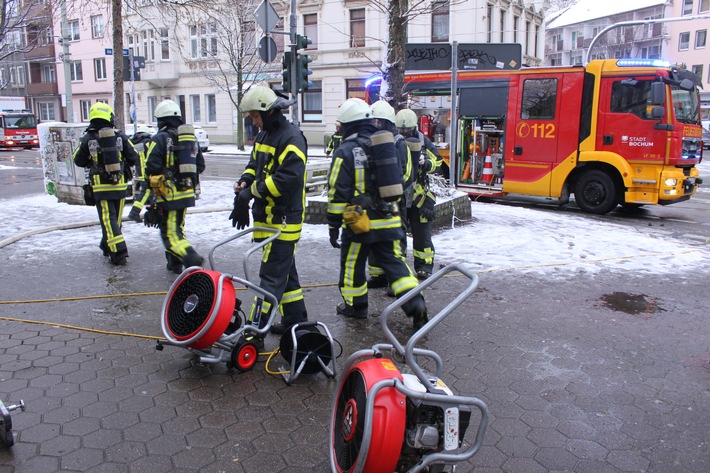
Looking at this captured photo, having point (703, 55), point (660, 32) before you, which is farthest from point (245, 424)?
point (660, 32)

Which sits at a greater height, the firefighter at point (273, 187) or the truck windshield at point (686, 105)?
the truck windshield at point (686, 105)

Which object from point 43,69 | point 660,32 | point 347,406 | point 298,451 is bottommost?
point 298,451

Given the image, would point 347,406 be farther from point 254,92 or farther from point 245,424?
point 254,92

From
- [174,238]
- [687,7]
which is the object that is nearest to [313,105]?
[174,238]

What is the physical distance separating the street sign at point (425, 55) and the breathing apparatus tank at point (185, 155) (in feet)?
16.0

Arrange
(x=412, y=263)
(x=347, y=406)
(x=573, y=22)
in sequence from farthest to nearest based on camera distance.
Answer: (x=573, y=22)
(x=412, y=263)
(x=347, y=406)

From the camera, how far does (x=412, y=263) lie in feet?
24.5

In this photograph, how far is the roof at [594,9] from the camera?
54.5 meters

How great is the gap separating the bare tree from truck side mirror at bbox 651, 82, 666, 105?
16.4 metres

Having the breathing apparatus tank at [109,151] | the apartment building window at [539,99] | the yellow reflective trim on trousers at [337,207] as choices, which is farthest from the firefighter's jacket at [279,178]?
the apartment building window at [539,99]

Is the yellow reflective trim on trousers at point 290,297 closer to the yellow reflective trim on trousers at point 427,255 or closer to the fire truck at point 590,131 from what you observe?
the yellow reflective trim on trousers at point 427,255

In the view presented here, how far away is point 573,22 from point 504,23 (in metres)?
28.3

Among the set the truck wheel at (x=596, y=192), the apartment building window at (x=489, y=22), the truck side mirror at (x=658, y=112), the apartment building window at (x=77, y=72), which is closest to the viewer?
the truck side mirror at (x=658, y=112)

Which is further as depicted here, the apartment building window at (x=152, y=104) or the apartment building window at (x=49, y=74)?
the apartment building window at (x=49, y=74)
